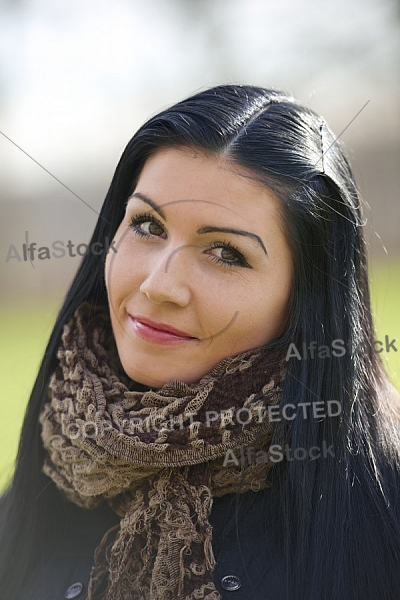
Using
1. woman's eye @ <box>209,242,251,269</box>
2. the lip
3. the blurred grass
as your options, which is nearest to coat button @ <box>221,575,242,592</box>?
the lip

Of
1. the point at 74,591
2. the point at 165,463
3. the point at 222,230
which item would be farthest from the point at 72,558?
the point at 222,230

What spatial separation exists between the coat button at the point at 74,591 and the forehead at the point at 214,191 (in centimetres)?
63

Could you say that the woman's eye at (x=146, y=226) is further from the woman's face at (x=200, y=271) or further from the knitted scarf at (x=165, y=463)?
the knitted scarf at (x=165, y=463)

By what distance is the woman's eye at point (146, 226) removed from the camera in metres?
1.19

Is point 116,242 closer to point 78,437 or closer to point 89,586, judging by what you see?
point 78,437

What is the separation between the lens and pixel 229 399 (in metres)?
1.15

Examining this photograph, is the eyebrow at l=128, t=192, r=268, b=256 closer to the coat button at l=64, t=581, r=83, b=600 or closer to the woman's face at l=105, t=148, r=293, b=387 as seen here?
the woman's face at l=105, t=148, r=293, b=387

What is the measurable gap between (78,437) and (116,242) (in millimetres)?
344

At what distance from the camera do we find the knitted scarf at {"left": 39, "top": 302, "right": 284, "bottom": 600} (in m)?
1.09

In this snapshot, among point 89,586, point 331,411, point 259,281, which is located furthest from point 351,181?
point 89,586

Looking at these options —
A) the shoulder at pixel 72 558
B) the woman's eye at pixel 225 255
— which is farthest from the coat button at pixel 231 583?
the woman's eye at pixel 225 255

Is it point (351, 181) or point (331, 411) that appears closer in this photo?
point (331, 411)

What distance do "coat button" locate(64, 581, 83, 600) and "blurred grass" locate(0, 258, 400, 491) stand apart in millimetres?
413

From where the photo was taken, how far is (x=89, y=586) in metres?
1.13
